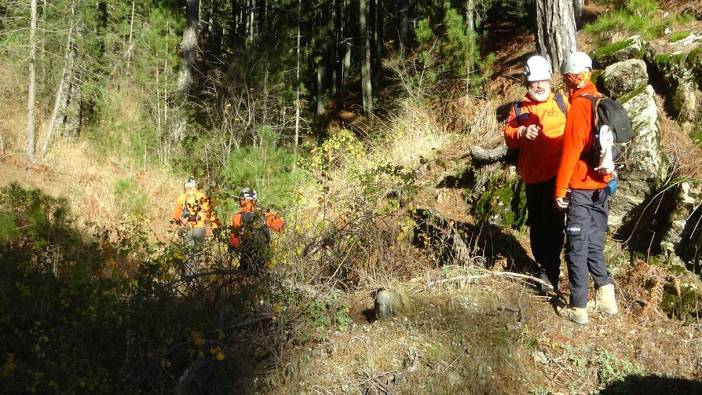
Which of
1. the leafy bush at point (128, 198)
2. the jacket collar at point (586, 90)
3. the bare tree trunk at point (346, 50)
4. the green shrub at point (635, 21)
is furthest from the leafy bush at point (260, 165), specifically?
the bare tree trunk at point (346, 50)

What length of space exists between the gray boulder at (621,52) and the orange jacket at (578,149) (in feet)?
11.8

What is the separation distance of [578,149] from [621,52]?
3889mm

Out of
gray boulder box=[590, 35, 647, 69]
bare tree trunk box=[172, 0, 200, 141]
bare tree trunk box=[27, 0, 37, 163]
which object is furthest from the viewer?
bare tree trunk box=[172, 0, 200, 141]

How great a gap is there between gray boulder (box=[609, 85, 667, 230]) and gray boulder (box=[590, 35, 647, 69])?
164 centimetres

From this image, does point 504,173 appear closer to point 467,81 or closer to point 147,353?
point 147,353

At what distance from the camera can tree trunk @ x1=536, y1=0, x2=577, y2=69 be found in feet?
26.5

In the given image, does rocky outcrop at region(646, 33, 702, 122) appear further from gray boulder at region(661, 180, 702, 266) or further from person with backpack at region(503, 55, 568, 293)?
person with backpack at region(503, 55, 568, 293)

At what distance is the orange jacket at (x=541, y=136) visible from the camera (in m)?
4.65

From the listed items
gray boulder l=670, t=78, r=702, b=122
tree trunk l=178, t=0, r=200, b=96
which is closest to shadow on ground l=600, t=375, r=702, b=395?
gray boulder l=670, t=78, r=702, b=122

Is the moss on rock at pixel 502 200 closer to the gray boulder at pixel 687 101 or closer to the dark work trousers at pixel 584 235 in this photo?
the gray boulder at pixel 687 101

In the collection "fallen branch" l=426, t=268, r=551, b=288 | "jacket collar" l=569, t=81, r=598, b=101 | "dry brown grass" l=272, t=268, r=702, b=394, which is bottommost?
"dry brown grass" l=272, t=268, r=702, b=394

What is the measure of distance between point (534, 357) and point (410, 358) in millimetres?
914

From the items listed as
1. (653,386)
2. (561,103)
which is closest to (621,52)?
(561,103)

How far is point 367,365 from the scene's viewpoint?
4039 millimetres
